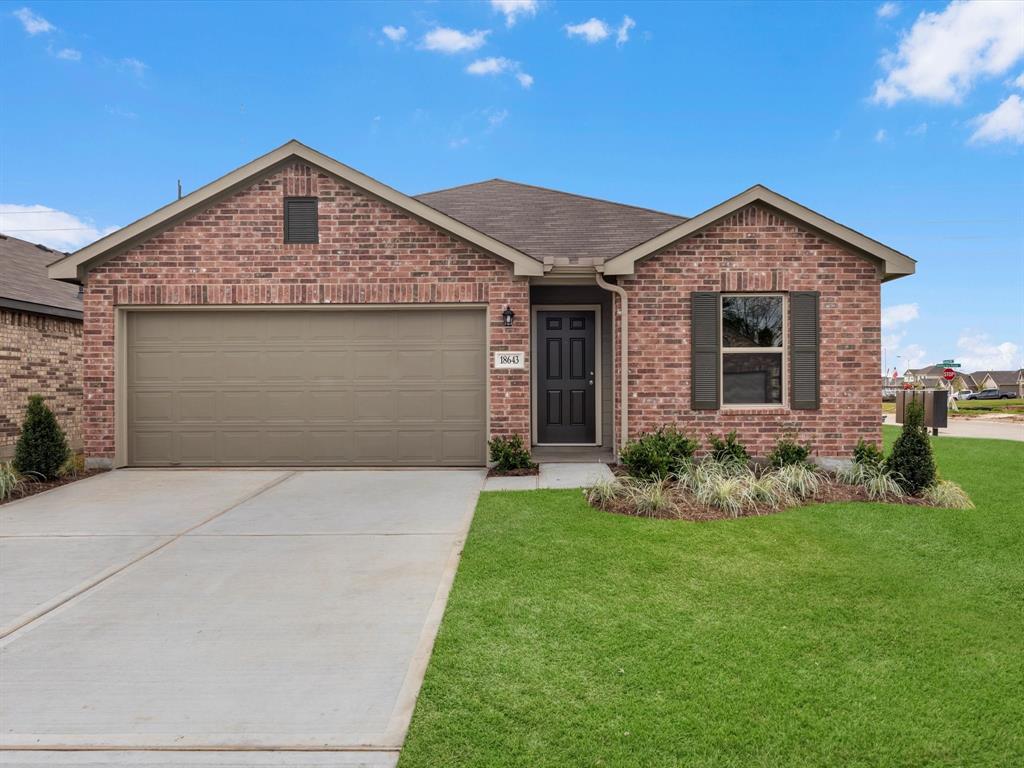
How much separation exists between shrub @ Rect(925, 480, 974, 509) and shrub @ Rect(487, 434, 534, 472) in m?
4.92

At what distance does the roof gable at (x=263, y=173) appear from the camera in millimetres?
8477

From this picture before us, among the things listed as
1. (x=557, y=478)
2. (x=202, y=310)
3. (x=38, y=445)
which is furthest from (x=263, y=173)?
(x=557, y=478)

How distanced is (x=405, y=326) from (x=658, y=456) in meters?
4.26

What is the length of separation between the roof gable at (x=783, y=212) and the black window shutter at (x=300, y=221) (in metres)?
4.43

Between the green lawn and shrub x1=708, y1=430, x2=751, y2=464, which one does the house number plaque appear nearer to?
shrub x1=708, y1=430, x2=751, y2=464

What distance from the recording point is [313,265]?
869cm

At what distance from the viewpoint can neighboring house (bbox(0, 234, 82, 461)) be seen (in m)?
10.7

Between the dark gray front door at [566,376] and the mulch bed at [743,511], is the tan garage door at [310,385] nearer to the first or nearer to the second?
the dark gray front door at [566,376]

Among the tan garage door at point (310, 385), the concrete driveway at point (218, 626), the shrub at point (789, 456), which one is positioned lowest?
the concrete driveway at point (218, 626)

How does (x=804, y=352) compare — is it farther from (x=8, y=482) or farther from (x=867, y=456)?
(x=8, y=482)

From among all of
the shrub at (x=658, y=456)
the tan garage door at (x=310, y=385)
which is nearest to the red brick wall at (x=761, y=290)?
the shrub at (x=658, y=456)

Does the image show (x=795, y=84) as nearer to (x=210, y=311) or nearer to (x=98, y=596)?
(x=210, y=311)

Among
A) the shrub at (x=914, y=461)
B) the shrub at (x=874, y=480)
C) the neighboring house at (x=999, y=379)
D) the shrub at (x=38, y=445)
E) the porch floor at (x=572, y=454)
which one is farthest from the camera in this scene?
the neighboring house at (x=999, y=379)

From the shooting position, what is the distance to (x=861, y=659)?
3100mm
